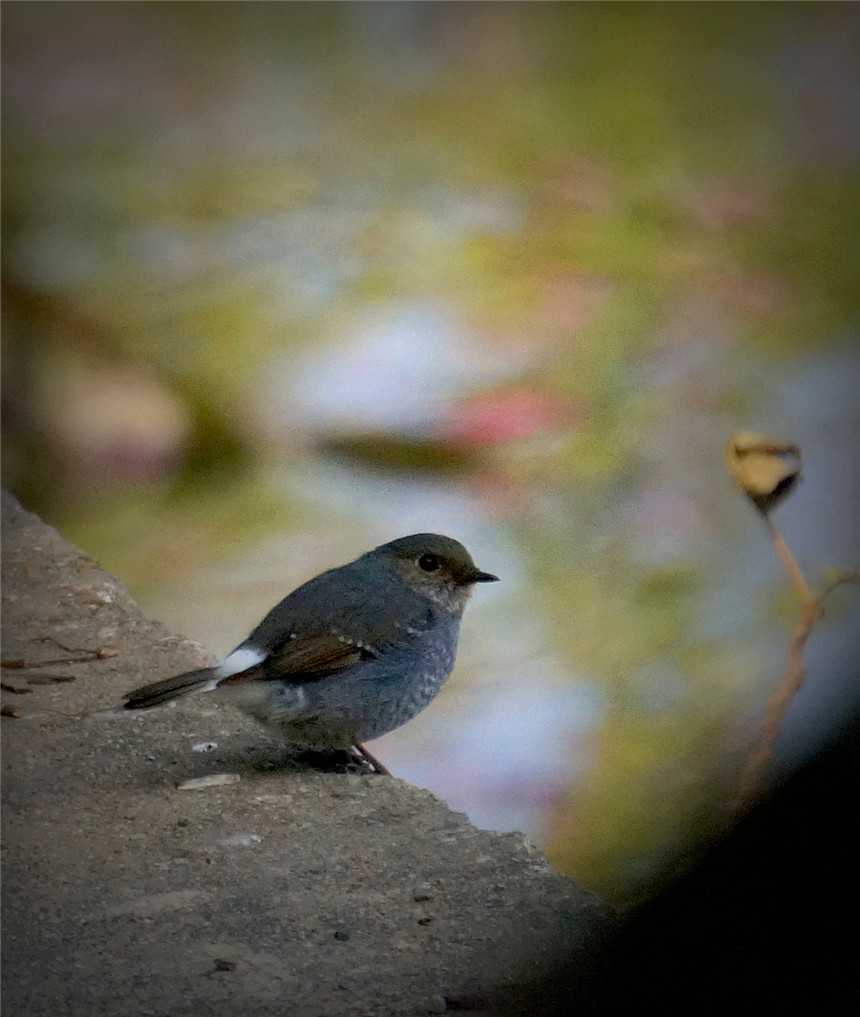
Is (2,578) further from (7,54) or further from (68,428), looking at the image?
(7,54)

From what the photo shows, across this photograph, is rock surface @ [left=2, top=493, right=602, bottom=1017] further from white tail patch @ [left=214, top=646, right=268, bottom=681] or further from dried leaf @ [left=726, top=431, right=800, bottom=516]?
dried leaf @ [left=726, top=431, right=800, bottom=516]

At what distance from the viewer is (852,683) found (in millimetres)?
1154

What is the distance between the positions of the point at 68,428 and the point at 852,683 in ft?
5.54

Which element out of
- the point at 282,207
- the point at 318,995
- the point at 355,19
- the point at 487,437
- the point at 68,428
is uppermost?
the point at 355,19

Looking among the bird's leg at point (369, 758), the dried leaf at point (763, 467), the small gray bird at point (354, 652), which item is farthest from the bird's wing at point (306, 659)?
the dried leaf at point (763, 467)

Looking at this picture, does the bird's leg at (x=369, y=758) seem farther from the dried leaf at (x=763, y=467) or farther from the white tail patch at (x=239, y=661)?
the dried leaf at (x=763, y=467)

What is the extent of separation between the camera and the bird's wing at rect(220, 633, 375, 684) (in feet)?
6.91

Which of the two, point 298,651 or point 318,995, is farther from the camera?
point 298,651

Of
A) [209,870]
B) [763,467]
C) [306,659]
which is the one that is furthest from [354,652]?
[763,467]

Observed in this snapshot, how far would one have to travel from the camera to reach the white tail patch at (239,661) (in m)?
2.09

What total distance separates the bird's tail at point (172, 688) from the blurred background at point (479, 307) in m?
0.19

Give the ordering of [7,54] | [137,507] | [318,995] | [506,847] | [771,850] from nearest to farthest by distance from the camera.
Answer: [771,850] < [318,995] < [506,847] < [7,54] < [137,507]

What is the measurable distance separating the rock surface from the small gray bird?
11 centimetres

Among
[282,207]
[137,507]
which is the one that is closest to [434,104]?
[282,207]
